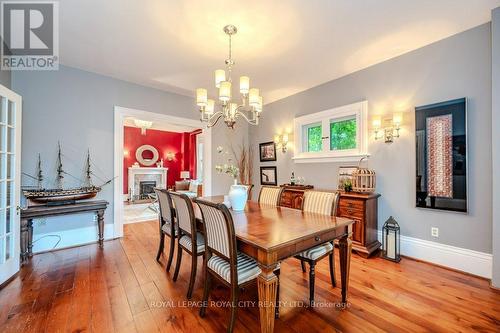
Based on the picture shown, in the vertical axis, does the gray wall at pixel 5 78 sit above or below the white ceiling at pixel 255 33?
below

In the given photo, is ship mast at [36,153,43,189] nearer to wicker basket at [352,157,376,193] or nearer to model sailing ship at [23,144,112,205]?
model sailing ship at [23,144,112,205]

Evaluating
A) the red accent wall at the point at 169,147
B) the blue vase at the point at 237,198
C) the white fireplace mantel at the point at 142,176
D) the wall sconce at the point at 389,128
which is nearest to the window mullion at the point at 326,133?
the wall sconce at the point at 389,128

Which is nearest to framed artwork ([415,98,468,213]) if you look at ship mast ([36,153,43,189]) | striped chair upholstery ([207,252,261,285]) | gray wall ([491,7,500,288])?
gray wall ([491,7,500,288])

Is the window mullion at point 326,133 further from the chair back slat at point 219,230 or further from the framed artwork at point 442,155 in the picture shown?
the chair back slat at point 219,230

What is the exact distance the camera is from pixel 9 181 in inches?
91.0

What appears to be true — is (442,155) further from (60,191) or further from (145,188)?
(145,188)

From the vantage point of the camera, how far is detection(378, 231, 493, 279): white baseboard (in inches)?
91.5

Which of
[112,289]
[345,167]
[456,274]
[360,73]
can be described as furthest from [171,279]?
[360,73]

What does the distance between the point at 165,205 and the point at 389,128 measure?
10.6 ft

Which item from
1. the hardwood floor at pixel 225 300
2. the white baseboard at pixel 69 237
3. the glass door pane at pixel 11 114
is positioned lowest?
the hardwood floor at pixel 225 300

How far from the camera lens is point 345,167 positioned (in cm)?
352

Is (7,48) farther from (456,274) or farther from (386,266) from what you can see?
(456,274)

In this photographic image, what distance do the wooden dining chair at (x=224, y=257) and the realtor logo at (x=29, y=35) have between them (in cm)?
255

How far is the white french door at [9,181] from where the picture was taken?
7.27 feet
